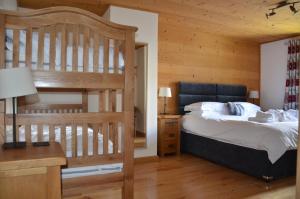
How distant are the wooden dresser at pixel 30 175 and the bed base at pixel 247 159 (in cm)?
253

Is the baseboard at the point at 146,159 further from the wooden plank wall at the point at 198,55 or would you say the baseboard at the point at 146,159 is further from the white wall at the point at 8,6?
the white wall at the point at 8,6

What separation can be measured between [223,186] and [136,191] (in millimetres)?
1054

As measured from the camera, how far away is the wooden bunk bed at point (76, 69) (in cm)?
166

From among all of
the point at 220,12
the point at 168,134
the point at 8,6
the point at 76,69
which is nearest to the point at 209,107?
the point at 168,134

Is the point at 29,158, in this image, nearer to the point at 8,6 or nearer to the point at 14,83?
the point at 14,83

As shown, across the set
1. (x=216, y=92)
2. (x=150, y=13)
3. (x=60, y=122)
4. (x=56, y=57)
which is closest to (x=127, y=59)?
(x=56, y=57)

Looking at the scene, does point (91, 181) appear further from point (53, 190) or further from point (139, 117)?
point (139, 117)

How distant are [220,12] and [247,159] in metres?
2.29

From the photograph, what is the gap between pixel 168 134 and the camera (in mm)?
4180

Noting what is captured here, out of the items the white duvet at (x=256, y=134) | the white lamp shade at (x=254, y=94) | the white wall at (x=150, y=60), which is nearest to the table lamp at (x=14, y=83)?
the white wall at (x=150, y=60)

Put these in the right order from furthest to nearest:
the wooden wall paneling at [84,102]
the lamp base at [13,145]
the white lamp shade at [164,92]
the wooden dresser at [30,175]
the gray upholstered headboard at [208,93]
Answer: the gray upholstered headboard at [208,93] → the white lamp shade at [164,92] → the wooden wall paneling at [84,102] → the lamp base at [13,145] → the wooden dresser at [30,175]

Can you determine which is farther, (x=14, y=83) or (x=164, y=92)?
(x=164, y=92)

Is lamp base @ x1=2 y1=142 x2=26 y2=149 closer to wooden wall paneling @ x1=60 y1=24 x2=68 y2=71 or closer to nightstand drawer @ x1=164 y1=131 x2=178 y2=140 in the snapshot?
wooden wall paneling @ x1=60 y1=24 x2=68 y2=71

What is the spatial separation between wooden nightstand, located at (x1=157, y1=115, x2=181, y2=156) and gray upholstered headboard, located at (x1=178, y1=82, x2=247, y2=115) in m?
0.51
